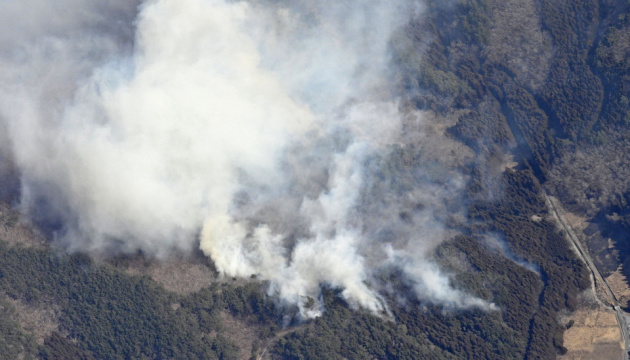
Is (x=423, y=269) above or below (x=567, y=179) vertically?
below

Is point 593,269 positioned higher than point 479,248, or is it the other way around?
point 479,248

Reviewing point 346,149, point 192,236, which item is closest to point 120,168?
point 192,236

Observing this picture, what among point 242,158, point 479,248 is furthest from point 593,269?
point 242,158

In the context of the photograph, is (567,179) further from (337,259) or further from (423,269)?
(337,259)

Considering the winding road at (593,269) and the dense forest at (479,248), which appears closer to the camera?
the dense forest at (479,248)

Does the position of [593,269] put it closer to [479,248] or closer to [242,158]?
[479,248]
